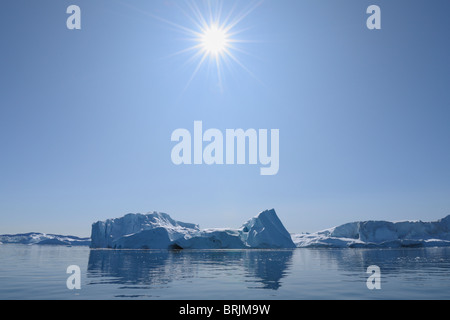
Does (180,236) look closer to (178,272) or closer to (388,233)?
(178,272)

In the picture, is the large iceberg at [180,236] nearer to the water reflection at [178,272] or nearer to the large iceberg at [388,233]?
the large iceberg at [388,233]

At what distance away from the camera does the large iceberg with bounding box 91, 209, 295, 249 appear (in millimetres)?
125500

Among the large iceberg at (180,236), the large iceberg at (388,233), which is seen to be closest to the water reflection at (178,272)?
the large iceberg at (180,236)

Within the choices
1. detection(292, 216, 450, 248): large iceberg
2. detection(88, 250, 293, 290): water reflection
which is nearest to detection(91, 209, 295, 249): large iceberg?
detection(292, 216, 450, 248): large iceberg

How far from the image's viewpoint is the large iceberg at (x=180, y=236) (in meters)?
126

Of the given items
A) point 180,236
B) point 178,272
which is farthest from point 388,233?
point 178,272

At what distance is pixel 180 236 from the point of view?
13838 centimetres
